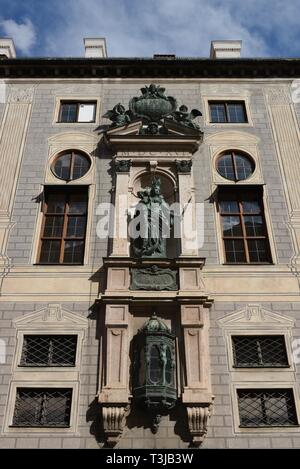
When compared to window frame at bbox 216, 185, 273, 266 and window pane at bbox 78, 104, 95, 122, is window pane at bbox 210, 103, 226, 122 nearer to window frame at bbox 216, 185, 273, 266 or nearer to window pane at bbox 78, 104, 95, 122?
window frame at bbox 216, 185, 273, 266

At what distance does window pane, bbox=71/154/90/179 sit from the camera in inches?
645

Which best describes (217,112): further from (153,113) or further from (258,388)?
(258,388)

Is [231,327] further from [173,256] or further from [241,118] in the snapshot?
[241,118]

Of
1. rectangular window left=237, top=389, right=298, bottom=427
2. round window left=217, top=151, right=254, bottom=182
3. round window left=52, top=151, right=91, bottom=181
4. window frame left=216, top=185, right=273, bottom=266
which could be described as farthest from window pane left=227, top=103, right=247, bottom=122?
rectangular window left=237, top=389, right=298, bottom=427

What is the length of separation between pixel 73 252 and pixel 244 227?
515 cm

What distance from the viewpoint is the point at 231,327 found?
1322 cm

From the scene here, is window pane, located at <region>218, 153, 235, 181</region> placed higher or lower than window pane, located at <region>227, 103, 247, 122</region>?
lower

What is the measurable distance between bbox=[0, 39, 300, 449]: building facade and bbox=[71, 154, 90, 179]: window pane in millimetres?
73

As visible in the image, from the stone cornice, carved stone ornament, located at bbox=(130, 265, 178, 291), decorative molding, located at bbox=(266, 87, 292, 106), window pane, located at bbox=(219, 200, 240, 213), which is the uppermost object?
the stone cornice

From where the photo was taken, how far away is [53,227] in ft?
50.4

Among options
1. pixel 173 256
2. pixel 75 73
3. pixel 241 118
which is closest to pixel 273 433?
pixel 173 256

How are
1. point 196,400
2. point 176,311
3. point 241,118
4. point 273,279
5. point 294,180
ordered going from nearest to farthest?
point 196,400 < point 176,311 < point 273,279 < point 294,180 < point 241,118

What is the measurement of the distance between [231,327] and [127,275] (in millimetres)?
3052

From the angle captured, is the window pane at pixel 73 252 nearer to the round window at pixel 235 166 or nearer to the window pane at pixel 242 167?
the round window at pixel 235 166
